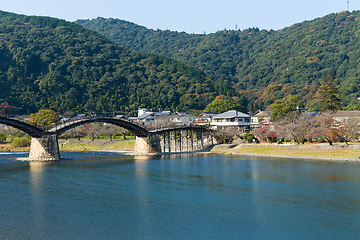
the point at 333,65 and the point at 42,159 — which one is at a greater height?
the point at 333,65

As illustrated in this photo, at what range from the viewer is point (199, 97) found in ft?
442

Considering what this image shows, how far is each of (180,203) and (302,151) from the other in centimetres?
3342

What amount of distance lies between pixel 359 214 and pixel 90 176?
2416cm

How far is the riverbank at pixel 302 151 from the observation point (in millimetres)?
46578

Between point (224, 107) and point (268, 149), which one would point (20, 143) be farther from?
point (224, 107)

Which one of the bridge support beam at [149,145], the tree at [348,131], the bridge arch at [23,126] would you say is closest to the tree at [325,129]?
the tree at [348,131]

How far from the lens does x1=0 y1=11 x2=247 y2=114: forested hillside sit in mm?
116625

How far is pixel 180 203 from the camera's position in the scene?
23.8 metres

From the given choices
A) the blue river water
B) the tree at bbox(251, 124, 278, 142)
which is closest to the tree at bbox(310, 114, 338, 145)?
the tree at bbox(251, 124, 278, 142)

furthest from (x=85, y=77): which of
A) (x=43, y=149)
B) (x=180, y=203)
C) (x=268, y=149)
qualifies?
(x=180, y=203)

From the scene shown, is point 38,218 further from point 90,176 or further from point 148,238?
point 90,176

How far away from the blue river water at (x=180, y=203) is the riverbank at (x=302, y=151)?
9.06 meters

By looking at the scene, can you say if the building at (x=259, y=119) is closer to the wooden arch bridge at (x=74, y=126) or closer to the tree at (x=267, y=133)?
the tree at (x=267, y=133)

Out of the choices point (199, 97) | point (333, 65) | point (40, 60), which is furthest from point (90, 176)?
point (333, 65)
